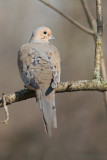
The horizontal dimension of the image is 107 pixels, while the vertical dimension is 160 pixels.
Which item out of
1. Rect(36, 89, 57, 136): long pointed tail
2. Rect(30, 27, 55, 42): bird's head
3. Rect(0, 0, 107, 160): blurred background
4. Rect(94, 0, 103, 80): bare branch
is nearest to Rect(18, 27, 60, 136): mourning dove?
Rect(36, 89, 57, 136): long pointed tail

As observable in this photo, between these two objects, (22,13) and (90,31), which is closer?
(90,31)

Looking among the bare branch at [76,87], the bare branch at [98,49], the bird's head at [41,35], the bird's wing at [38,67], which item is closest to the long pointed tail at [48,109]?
the bird's wing at [38,67]

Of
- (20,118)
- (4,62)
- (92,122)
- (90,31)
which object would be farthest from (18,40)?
(90,31)

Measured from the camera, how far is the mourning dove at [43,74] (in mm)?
4578

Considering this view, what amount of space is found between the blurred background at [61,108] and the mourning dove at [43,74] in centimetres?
413

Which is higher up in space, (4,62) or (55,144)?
(4,62)

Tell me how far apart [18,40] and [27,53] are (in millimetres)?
6849

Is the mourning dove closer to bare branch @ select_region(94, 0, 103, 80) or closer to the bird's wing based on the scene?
the bird's wing

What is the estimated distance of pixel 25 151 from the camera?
376 inches

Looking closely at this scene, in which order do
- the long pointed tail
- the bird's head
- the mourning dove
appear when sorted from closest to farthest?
1. the long pointed tail
2. the mourning dove
3. the bird's head

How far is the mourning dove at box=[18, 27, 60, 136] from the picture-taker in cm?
458

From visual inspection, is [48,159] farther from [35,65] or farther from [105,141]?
[35,65]

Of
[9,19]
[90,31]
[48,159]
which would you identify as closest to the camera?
[90,31]

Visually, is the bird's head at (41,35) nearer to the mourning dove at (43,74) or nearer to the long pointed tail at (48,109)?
the mourning dove at (43,74)
